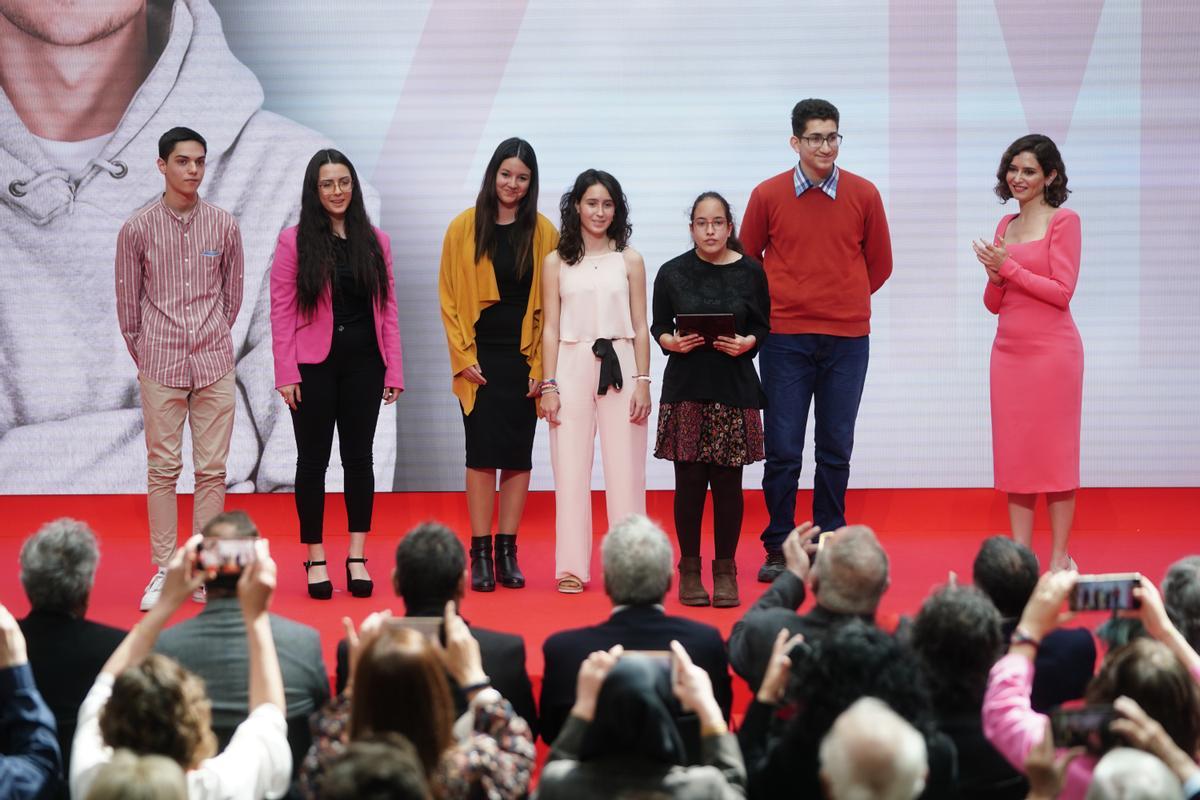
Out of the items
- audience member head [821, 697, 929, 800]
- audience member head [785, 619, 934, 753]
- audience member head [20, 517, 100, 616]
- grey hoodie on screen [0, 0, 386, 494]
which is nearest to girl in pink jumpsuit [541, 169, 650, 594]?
grey hoodie on screen [0, 0, 386, 494]

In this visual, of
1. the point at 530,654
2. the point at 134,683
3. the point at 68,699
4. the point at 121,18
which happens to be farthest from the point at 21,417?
the point at 134,683

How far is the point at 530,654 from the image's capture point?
3740mm

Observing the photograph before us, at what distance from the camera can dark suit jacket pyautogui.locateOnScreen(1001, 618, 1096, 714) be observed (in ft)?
9.15

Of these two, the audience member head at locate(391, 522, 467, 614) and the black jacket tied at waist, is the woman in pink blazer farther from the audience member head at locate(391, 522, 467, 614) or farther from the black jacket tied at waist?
the audience member head at locate(391, 522, 467, 614)

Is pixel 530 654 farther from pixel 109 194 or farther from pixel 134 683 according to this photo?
pixel 109 194

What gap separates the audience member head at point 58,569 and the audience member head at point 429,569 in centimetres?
60

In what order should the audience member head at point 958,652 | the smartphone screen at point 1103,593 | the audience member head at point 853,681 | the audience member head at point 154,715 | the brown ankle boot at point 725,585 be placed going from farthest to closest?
the brown ankle boot at point 725,585, the smartphone screen at point 1103,593, the audience member head at point 958,652, the audience member head at point 853,681, the audience member head at point 154,715

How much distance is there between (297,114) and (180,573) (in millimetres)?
3707

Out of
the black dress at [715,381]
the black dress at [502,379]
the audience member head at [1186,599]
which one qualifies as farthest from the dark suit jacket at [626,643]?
the black dress at [502,379]

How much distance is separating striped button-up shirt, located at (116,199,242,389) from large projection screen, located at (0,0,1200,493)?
1.40m

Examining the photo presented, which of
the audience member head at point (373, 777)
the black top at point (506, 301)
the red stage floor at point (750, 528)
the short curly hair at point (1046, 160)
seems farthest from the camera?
the red stage floor at point (750, 528)

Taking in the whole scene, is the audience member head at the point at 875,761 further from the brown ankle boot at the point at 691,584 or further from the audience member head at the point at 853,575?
the brown ankle boot at the point at 691,584

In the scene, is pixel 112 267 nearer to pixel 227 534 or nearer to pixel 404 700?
pixel 227 534

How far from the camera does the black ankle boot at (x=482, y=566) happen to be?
460cm
